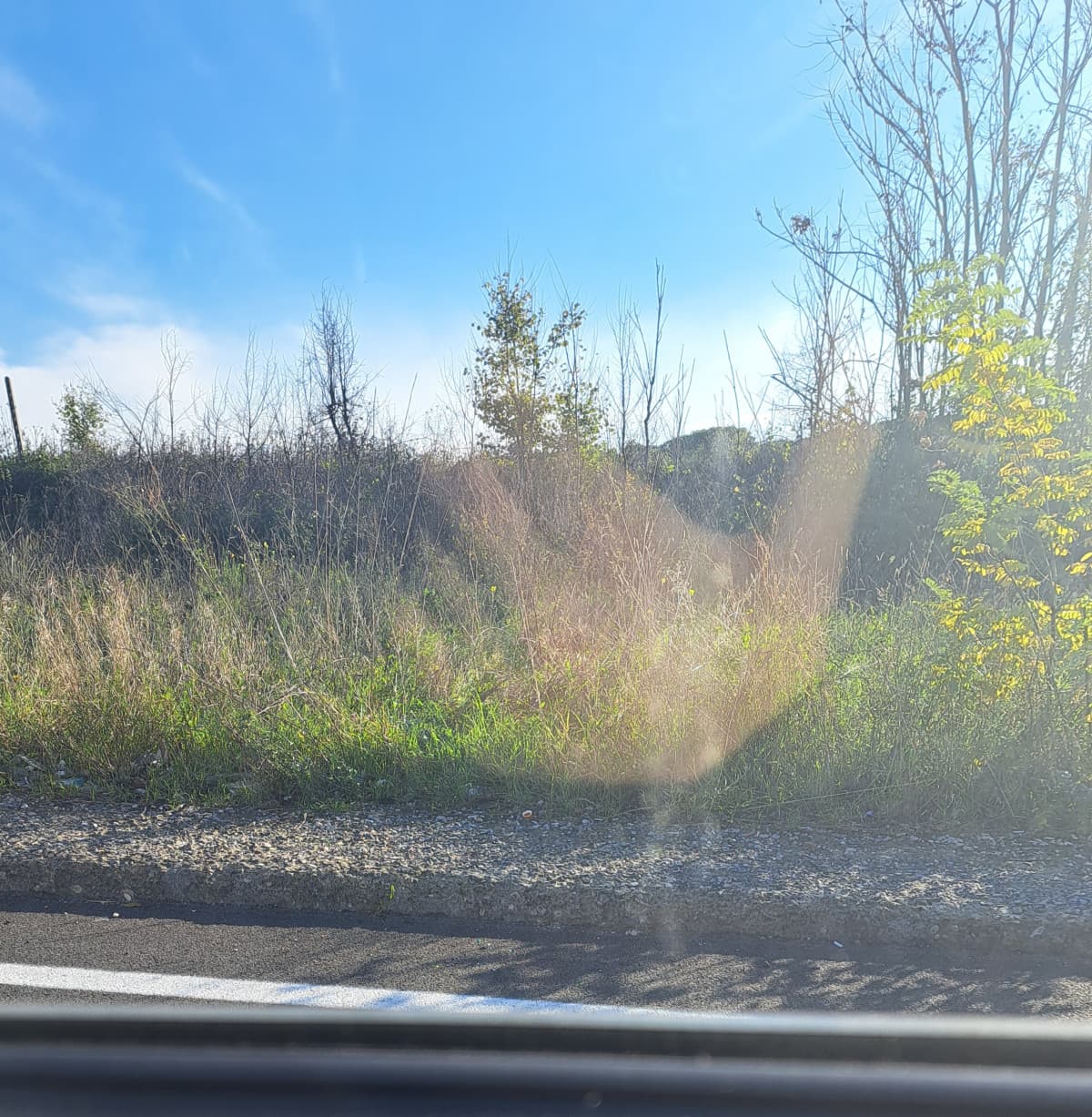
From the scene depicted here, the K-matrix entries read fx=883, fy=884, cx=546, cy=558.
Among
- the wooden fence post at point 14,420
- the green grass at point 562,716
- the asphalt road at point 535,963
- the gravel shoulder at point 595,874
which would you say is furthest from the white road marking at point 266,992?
the wooden fence post at point 14,420

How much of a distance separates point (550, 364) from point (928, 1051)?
37.3 ft

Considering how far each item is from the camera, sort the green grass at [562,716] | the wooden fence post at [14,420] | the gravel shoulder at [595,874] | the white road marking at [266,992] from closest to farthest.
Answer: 1. the white road marking at [266,992]
2. the gravel shoulder at [595,874]
3. the green grass at [562,716]
4. the wooden fence post at [14,420]

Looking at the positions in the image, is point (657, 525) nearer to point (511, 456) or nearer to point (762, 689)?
point (762, 689)

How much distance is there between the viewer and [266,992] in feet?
9.02

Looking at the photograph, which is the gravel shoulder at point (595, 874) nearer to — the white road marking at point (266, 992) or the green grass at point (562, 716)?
the green grass at point (562, 716)

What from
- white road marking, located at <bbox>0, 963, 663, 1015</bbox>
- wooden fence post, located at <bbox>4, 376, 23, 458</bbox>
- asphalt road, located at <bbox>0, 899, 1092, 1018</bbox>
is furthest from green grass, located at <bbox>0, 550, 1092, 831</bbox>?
wooden fence post, located at <bbox>4, 376, 23, 458</bbox>

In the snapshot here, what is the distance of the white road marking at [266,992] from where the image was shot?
264 cm

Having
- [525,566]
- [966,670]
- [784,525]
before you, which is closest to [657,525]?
[525,566]

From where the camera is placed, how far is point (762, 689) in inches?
185

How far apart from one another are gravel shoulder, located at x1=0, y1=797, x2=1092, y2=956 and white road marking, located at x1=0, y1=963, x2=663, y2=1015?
642mm

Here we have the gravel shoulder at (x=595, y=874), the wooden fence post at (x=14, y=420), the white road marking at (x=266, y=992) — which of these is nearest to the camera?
the white road marking at (x=266, y=992)

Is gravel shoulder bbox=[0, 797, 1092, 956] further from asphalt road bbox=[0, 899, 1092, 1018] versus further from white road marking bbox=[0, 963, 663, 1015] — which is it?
white road marking bbox=[0, 963, 663, 1015]

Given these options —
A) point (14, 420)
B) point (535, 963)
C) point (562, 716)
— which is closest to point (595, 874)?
point (535, 963)

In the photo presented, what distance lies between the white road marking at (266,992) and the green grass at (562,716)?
1536 millimetres
